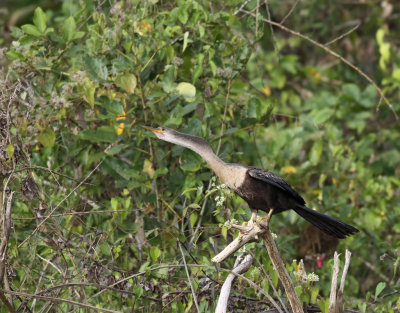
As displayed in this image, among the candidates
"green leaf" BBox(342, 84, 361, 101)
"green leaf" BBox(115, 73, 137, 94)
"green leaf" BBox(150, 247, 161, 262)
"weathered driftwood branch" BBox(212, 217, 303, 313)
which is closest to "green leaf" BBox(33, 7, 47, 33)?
"green leaf" BBox(115, 73, 137, 94)

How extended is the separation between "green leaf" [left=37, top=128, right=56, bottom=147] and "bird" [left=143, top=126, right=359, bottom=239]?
81cm

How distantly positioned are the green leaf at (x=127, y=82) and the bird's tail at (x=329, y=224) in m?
1.19

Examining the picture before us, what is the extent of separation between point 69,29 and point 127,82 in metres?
0.61

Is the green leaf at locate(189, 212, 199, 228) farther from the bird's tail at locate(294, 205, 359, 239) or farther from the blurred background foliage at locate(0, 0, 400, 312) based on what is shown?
the bird's tail at locate(294, 205, 359, 239)

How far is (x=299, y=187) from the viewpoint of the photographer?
561cm

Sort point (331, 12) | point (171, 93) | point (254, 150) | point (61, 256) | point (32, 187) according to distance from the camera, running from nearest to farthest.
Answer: point (32, 187)
point (61, 256)
point (171, 93)
point (254, 150)
point (331, 12)

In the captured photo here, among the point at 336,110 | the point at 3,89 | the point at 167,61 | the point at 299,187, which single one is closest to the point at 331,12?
the point at 336,110

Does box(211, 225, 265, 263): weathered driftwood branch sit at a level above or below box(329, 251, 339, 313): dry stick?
above

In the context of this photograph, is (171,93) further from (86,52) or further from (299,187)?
(299,187)

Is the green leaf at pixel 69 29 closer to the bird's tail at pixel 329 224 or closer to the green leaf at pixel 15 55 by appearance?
the green leaf at pixel 15 55

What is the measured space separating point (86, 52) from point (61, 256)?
1349 millimetres

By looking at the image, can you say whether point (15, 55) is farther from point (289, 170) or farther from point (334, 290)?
point (334, 290)

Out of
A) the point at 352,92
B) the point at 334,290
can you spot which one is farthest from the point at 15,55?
the point at 352,92

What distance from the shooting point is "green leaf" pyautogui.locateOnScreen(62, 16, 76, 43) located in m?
4.61
